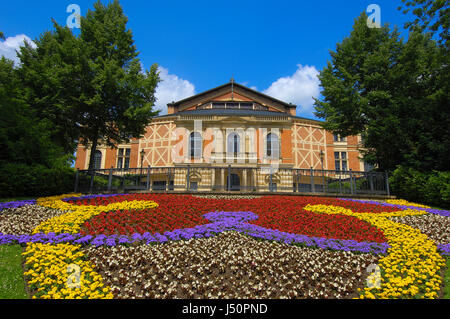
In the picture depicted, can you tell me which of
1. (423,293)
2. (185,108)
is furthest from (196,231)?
(185,108)

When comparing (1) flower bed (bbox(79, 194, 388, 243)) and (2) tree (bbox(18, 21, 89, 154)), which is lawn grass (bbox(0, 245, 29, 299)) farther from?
(2) tree (bbox(18, 21, 89, 154))

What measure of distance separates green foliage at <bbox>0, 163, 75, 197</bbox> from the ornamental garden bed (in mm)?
2172

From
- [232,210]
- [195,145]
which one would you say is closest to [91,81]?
[232,210]

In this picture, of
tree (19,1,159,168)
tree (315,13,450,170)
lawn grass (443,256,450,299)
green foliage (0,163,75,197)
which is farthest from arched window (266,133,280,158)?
lawn grass (443,256,450,299)

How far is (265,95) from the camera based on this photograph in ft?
139

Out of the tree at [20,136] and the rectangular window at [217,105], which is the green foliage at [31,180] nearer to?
the tree at [20,136]

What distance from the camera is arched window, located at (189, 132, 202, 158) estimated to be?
98.9 ft

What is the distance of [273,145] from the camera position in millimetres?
30625

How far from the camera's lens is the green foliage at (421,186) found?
38.5ft

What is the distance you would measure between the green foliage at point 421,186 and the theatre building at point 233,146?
6.89 metres

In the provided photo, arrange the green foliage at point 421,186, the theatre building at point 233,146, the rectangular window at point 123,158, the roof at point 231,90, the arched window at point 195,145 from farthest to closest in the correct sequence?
1. the roof at point 231,90
2. the rectangular window at point 123,158
3. the arched window at point 195,145
4. the theatre building at point 233,146
5. the green foliage at point 421,186

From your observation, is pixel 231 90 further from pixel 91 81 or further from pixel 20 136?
pixel 20 136

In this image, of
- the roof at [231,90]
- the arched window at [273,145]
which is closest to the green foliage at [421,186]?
the arched window at [273,145]
